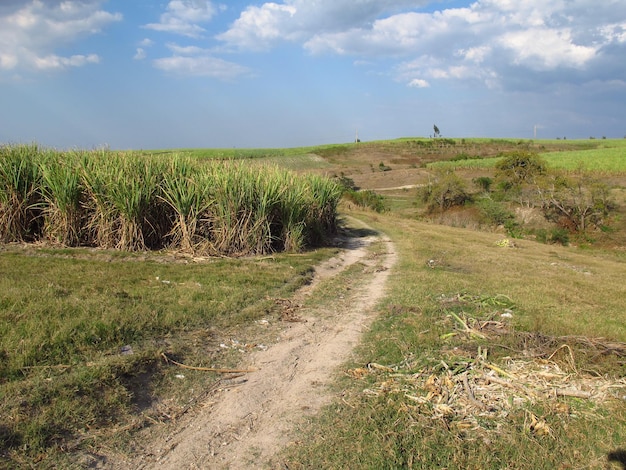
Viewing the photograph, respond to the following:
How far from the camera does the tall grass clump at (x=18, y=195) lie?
10.9m

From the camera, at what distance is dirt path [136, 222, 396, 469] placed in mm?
3604

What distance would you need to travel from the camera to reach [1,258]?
935 centimetres

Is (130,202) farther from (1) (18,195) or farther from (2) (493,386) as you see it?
(2) (493,386)

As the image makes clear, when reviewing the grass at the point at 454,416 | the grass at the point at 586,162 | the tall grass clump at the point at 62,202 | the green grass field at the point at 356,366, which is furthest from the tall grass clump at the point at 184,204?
the grass at the point at 586,162

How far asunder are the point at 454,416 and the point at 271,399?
167cm

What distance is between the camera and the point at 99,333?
5.39 meters

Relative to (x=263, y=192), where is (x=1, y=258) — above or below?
below

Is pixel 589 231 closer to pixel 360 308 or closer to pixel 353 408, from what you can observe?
pixel 360 308

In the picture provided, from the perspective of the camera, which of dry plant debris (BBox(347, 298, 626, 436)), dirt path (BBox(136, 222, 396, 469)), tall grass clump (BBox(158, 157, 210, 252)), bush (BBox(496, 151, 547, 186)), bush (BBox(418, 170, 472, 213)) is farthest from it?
bush (BBox(496, 151, 547, 186))

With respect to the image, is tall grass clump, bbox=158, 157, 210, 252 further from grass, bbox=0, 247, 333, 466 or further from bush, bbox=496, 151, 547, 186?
bush, bbox=496, 151, 547, 186

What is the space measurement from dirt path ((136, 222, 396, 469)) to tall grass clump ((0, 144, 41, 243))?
7234 millimetres

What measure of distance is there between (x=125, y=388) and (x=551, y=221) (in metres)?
28.3

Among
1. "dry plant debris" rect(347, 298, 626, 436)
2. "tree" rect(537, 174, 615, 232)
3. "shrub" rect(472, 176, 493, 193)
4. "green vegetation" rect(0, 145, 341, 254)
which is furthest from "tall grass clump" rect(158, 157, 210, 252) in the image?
"shrub" rect(472, 176, 493, 193)

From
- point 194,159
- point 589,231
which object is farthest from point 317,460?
point 589,231
